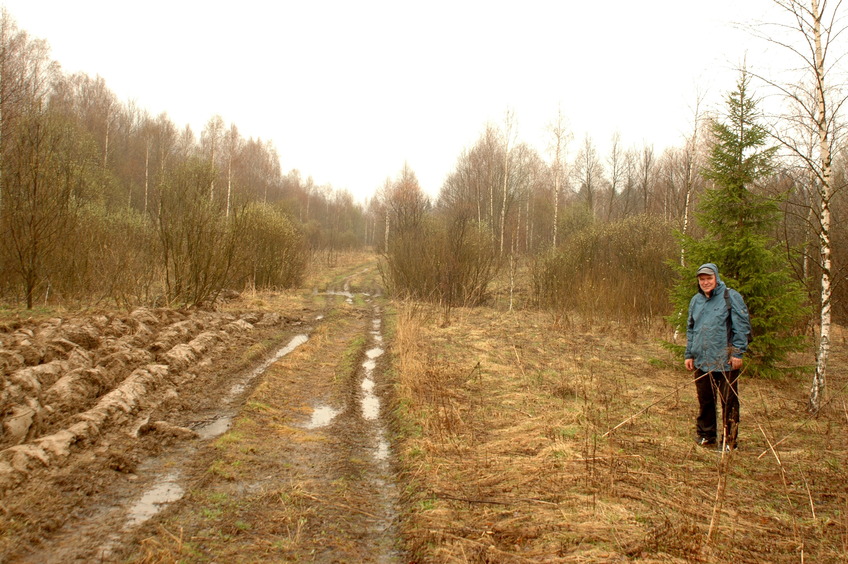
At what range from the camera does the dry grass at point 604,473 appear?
3.34 meters

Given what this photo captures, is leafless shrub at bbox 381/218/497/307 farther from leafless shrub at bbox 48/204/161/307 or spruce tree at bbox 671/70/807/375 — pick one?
spruce tree at bbox 671/70/807/375

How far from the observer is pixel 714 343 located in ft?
17.1

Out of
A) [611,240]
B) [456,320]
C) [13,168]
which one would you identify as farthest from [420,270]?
[13,168]

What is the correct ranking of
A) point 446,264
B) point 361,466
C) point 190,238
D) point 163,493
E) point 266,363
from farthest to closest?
point 446,264
point 190,238
point 266,363
point 361,466
point 163,493

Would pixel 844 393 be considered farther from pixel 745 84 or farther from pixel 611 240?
pixel 611 240

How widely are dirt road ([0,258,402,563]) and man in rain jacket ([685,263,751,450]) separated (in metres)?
3.31

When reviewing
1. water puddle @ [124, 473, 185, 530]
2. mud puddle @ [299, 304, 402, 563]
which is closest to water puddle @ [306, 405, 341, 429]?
mud puddle @ [299, 304, 402, 563]

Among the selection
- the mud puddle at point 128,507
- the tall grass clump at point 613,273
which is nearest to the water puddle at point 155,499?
the mud puddle at point 128,507

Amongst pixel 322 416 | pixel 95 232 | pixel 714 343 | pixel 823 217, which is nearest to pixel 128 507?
pixel 322 416

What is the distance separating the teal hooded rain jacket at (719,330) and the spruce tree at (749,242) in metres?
3.46

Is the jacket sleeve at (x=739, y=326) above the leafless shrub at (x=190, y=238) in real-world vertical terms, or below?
below

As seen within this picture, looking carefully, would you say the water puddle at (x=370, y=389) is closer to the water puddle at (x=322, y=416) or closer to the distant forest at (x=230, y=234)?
the water puddle at (x=322, y=416)

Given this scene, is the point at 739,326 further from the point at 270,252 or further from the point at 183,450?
the point at 270,252

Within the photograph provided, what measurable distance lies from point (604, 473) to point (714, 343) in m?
1.90
